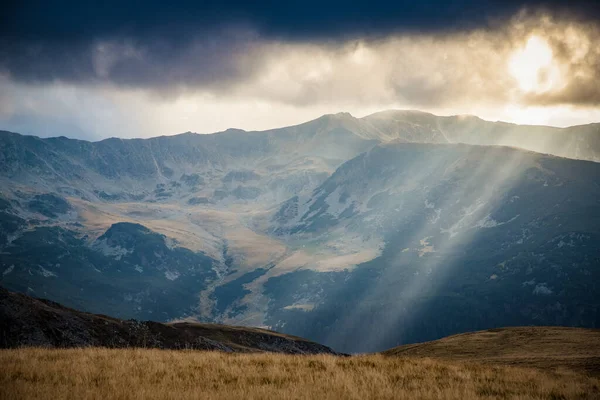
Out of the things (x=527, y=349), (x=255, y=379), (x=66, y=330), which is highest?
(x=255, y=379)

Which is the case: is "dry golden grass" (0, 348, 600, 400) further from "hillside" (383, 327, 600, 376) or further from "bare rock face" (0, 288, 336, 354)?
"bare rock face" (0, 288, 336, 354)

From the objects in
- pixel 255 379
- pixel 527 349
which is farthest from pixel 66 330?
pixel 527 349

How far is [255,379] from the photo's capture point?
1984 centimetres

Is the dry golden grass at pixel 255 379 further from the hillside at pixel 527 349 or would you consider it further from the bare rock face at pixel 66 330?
Answer: the bare rock face at pixel 66 330

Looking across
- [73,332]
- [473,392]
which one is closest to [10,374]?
[473,392]

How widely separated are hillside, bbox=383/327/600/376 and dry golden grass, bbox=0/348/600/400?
1151cm

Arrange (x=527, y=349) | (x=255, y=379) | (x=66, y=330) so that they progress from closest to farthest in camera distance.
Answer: (x=255, y=379) → (x=527, y=349) → (x=66, y=330)

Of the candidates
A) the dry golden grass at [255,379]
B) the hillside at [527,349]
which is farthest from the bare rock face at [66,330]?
the hillside at [527,349]

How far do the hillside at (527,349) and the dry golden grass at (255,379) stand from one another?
11506 millimetres

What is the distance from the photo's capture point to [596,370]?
29.4 m

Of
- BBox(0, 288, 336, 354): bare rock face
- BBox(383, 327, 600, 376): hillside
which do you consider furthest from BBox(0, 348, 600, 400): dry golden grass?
BBox(0, 288, 336, 354): bare rock face

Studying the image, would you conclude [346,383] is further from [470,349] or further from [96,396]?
[470,349]

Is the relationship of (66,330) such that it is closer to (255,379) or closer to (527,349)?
(255,379)

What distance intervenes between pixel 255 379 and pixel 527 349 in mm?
35193
